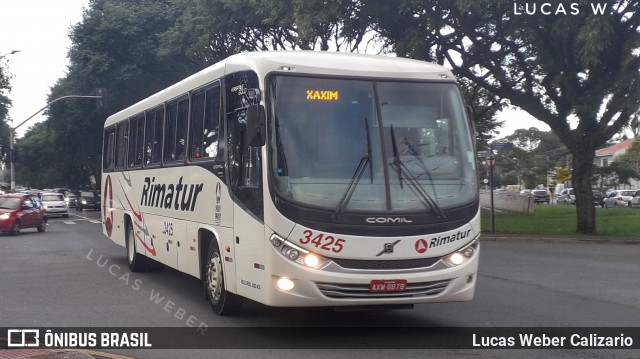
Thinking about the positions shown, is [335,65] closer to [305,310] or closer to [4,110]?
[305,310]

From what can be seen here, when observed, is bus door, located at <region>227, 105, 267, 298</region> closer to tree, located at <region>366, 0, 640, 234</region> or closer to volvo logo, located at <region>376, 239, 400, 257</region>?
volvo logo, located at <region>376, 239, 400, 257</region>

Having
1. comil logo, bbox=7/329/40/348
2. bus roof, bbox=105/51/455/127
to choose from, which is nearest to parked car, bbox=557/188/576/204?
bus roof, bbox=105/51/455/127

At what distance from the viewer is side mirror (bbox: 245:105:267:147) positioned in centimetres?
888

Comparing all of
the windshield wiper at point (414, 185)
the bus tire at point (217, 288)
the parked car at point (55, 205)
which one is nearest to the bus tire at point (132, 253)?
the bus tire at point (217, 288)

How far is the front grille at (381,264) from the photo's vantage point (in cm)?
863

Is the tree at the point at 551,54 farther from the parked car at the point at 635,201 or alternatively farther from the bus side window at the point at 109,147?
the parked car at the point at 635,201

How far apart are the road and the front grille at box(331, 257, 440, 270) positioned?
88 cm

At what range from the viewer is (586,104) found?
25781 mm

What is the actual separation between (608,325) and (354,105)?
13.8 feet

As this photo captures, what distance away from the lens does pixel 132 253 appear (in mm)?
16359

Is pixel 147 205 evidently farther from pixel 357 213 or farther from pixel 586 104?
pixel 586 104

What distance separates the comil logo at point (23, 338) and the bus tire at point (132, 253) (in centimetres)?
631

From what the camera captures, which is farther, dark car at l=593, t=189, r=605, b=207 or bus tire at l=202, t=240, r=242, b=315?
dark car at l=593, t=189, r=605, b=207

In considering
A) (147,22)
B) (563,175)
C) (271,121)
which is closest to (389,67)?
(271,121)
